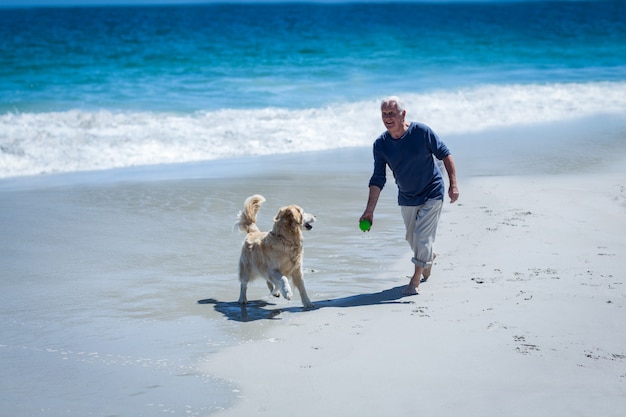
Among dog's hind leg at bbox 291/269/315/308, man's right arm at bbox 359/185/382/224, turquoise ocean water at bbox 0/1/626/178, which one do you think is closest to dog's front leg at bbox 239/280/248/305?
dog's hind leg at bbox 291/269/315/308

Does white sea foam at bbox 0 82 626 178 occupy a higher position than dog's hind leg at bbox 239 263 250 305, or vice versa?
white sea foam at bbox 0 82 626 178

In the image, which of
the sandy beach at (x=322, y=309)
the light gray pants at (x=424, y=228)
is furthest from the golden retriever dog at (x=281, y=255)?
the light gray pants at (x=424, y=228)

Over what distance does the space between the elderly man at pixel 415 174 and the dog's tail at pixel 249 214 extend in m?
1.05

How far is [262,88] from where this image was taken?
81.4ft

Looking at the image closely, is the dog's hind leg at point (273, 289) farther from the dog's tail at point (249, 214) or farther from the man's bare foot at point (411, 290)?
the man's bare foot at point (411, 290)

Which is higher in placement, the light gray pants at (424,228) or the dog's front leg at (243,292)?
the light gray pants at (424,228)

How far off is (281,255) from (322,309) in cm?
56

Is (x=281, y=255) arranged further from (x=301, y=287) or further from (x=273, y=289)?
(x=273, y=289)

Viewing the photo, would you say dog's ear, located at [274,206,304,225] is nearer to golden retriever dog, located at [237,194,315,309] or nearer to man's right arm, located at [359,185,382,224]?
golden retriever dog, located at [237,194,315,309]

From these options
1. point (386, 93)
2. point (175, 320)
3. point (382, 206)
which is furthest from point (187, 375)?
point (386, 93)

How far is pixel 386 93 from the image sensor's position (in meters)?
23.5

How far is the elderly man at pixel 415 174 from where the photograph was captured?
6305 mm

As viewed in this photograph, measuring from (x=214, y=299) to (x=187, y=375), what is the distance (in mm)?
1803

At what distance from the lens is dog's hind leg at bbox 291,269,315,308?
251 inches
